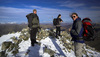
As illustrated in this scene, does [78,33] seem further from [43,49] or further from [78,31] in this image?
[43,49]

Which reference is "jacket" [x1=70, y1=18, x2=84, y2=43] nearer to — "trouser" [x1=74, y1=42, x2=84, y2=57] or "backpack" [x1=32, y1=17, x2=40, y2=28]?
"trouser" [x1=74, y1=42, x2=84, y2=57]

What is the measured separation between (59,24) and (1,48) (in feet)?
24.4

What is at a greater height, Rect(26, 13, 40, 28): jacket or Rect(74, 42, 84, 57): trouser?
Rect(26, 13, 40, 28): jacket

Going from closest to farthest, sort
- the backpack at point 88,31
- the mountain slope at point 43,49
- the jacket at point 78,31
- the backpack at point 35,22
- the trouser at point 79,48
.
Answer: the backpack at point 88,31 < the jacket at point 78,31 < the trouser at point 79,48 < the mountain slope at point 43,49 < the backpack at point 35,22

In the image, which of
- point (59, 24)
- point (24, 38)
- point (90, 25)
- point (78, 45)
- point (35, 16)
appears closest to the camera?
point (90, 25)

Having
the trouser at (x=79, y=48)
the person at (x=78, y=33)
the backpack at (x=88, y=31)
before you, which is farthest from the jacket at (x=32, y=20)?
the backpack at (x=88, y=31)

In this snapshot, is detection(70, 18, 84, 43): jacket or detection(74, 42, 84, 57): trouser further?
Result: detection(74, 42, 84, 57): trouser

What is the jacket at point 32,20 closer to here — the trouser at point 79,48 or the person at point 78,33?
the person at point 78,33

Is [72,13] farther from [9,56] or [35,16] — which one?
[9,56]

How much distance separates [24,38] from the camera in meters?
9.94

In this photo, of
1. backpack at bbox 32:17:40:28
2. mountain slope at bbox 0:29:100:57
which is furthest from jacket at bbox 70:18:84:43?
backpack at bbox 32:17:40:28

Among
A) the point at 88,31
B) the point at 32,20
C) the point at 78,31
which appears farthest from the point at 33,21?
the point at 88,31

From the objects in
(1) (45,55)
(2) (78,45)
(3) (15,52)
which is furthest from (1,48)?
(2) (78,45)

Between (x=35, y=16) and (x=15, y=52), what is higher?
(x=35, y=16)
